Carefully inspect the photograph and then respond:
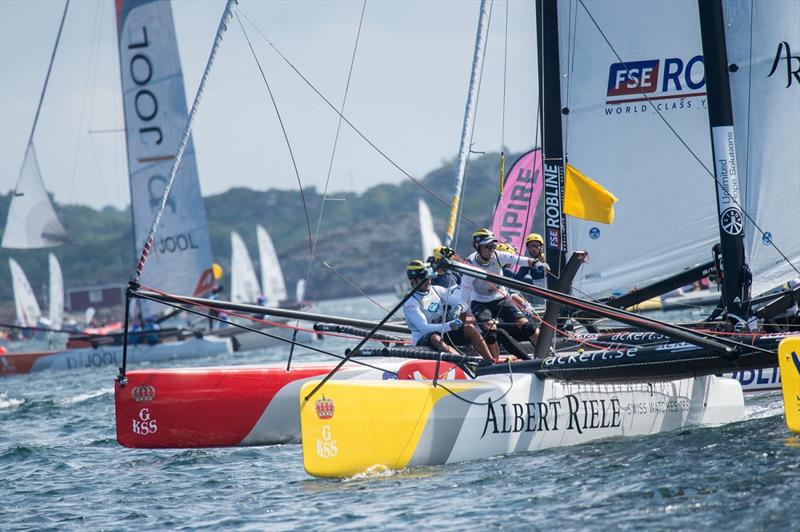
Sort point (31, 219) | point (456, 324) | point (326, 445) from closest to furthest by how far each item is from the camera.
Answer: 1. point (326, 445)
2. point (456, 324)
3. point (31, 219)

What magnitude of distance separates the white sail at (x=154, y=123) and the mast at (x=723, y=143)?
15732 mm

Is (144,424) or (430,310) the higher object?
(430,310)

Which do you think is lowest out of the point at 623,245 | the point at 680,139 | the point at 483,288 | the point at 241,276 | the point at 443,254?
the point at 483,288

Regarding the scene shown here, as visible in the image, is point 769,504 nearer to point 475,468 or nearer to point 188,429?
point 475,468

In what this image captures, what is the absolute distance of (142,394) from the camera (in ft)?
31.9

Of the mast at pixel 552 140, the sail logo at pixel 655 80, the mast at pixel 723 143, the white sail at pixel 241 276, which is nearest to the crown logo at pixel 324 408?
the mast at pixel 723 143

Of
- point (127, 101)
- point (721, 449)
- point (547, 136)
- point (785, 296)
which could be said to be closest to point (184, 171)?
point (127, 101)

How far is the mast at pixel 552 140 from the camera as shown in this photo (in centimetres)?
1105

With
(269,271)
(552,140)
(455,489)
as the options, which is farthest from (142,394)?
(269,271)

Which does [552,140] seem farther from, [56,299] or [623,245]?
[56,299]

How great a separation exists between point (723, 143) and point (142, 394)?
5282 millimetres

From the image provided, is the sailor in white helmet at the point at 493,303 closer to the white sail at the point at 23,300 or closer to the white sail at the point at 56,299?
the white sail at the point at 23,300

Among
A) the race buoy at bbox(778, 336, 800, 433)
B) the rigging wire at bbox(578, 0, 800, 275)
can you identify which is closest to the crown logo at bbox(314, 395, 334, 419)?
the race buoy at bbox(778, 336, 800, 433)

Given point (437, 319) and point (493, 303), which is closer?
point (493, 303)
